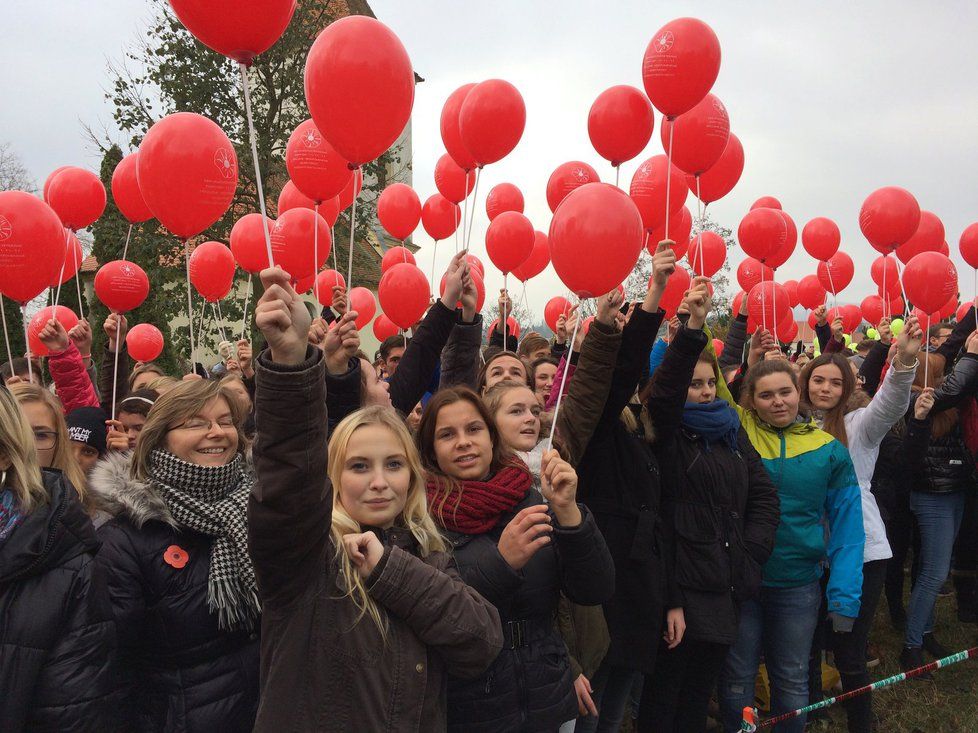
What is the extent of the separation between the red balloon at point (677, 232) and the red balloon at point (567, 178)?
0.68 meters

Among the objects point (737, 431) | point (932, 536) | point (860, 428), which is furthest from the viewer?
point (932, 536)

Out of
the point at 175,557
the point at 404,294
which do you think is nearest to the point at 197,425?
the point at 175,557

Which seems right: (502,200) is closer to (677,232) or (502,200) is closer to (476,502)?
(677,232)

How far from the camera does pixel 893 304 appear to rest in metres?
8.34

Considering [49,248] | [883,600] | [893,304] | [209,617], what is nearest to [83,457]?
[49,248]

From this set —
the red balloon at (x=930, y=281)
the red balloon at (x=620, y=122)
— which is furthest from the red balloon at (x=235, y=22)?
the red balloon at (x=930, y=281)

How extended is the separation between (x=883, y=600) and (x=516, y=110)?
5117mm

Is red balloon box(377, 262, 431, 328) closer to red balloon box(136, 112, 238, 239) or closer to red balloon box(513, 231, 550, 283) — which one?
red balloon box(513, 231, 550, 283)

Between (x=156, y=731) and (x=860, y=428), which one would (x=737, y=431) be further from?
(x=156, y=731)

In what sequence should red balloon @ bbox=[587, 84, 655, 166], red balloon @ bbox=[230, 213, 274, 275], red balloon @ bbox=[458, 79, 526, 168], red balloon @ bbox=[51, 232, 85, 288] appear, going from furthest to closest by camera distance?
1. red balloon @ bbox=[230, 213, 274, 275]
2. red balloon @ bbox=[51, 232, 85, 288]
3. red balloon @ bbox=[458, 79, 526, 168]
4. red balloon @ bbox=[587, 84, 655, 166]

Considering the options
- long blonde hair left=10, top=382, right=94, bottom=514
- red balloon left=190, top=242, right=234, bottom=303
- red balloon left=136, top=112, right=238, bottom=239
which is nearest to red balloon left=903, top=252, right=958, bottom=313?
red balloon left=136, top=112, right=238, bottom=239

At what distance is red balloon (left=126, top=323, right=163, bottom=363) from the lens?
708 centimetres

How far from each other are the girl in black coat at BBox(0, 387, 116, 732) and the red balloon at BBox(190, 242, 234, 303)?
Result: 4861 millimetres

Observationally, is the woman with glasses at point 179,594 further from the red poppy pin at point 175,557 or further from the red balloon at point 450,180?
the red balloon at point 450,180
